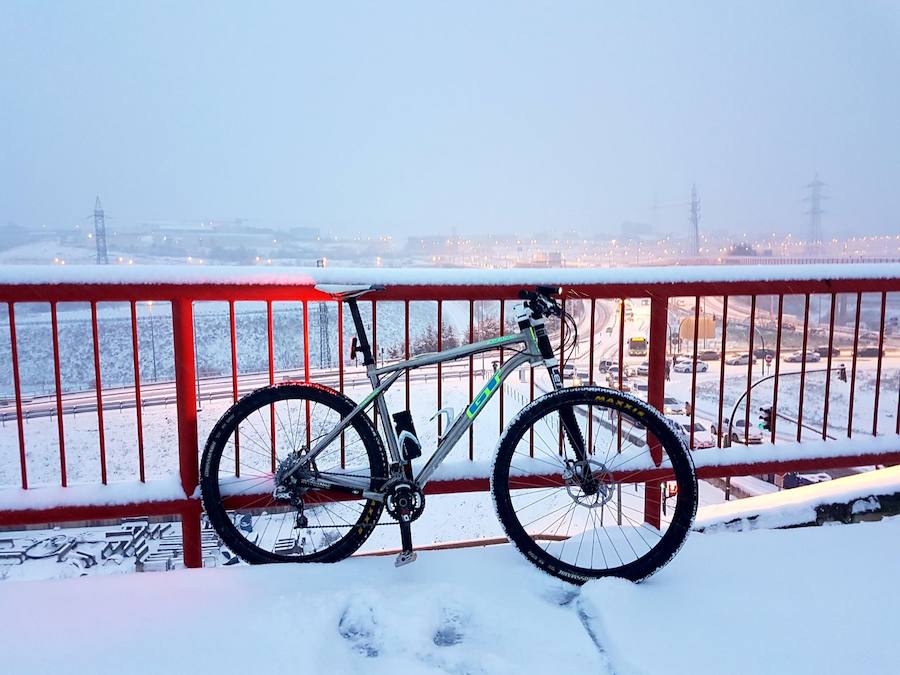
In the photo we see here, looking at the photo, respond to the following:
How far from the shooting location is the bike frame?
2414 millimetres

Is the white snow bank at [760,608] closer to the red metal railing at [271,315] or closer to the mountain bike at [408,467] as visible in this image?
the mountain bike at [408,467]

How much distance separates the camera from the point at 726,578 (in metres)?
2.37

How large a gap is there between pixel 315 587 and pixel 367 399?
0.77 m

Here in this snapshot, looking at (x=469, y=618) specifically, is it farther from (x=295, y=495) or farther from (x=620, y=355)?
(x=620, y=355)

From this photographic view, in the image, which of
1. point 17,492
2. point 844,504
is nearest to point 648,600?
point 844,504

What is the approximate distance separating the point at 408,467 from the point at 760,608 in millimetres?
1445

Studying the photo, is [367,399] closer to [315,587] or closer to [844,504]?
[315,587]

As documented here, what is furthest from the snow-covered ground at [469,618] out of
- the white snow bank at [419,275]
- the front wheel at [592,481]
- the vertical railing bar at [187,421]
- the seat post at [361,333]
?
the white snow bank at [419,275]

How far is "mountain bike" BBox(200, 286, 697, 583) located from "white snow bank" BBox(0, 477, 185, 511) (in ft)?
0.93

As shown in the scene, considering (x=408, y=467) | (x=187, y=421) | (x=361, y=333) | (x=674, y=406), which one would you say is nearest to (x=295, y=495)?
(x=408, y=467)

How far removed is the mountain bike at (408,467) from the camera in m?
2.40

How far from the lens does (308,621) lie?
205 cm

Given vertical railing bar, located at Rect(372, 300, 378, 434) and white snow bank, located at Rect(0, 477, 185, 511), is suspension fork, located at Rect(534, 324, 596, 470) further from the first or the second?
white snow bank, located at Rect(0, 477, 185, 511)

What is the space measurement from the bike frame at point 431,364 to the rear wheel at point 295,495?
0.16 feet
